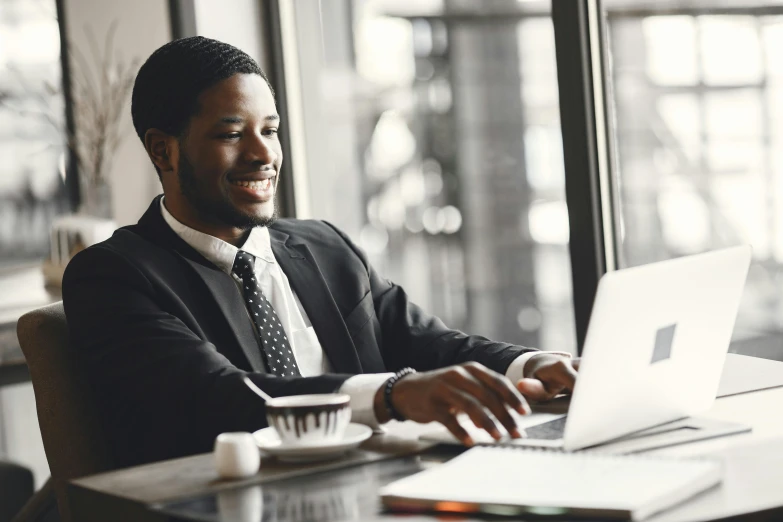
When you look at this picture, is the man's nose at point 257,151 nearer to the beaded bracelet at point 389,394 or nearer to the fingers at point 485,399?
the beaded bracelet at point 389,394

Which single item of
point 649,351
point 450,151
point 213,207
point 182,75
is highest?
point 182,75

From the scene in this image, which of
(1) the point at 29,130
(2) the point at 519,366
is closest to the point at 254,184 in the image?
(2) the point at 519,366

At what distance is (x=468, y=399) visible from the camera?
1249 millimetres

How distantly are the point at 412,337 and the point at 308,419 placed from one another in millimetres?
812

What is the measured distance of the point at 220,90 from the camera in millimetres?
1953

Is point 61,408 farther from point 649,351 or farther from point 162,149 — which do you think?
point 649,351

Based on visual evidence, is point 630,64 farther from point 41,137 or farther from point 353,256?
point 41,137

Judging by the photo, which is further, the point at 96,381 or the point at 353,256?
the point at 353,256

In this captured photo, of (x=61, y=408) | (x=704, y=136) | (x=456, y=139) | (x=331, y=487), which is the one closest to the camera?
(x=331, y=487)

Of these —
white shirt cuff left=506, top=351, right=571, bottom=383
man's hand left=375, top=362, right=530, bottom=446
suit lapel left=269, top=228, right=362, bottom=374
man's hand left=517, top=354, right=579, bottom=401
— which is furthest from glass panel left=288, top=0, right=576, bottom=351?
man's hand left=375, top=362, right=530, bottom=446

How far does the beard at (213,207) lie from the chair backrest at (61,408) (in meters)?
0.37

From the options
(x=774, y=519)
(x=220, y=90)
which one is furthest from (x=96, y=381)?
(x=774, y=519)

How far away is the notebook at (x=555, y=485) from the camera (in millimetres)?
990

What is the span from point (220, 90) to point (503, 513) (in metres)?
1.17
